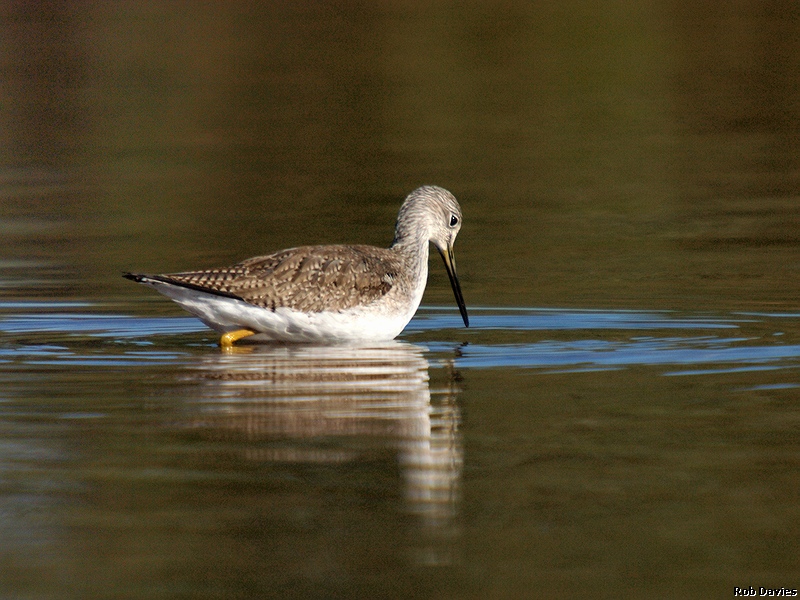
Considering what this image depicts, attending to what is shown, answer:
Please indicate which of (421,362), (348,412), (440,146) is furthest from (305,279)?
(440,146)

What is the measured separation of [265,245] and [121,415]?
282 inches

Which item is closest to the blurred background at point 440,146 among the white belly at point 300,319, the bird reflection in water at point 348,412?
the white belly at point 300,319

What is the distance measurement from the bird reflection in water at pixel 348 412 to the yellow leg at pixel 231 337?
0.63 ft

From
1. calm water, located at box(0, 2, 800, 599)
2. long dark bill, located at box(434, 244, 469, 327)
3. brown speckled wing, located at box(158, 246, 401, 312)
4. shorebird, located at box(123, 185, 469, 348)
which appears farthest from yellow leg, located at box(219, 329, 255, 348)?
long dark bill, located at box(434, 244, 469, 327)

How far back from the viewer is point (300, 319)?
11016 millimetres

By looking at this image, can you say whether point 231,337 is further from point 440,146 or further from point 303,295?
point 440,146

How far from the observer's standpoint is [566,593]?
18.1ft

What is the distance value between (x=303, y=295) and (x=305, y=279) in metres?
0.14

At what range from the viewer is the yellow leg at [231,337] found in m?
11.1

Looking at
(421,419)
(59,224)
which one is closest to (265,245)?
(59,224)

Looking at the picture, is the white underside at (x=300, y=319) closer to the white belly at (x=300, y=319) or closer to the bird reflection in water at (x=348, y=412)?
the white belly at (x=300, y=319)

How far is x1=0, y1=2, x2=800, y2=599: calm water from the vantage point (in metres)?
6.04

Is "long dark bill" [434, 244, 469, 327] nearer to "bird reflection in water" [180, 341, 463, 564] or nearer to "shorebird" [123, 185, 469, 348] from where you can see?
"shorebird" [123, 185, 469, 348]

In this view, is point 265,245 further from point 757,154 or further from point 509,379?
point 757,154
